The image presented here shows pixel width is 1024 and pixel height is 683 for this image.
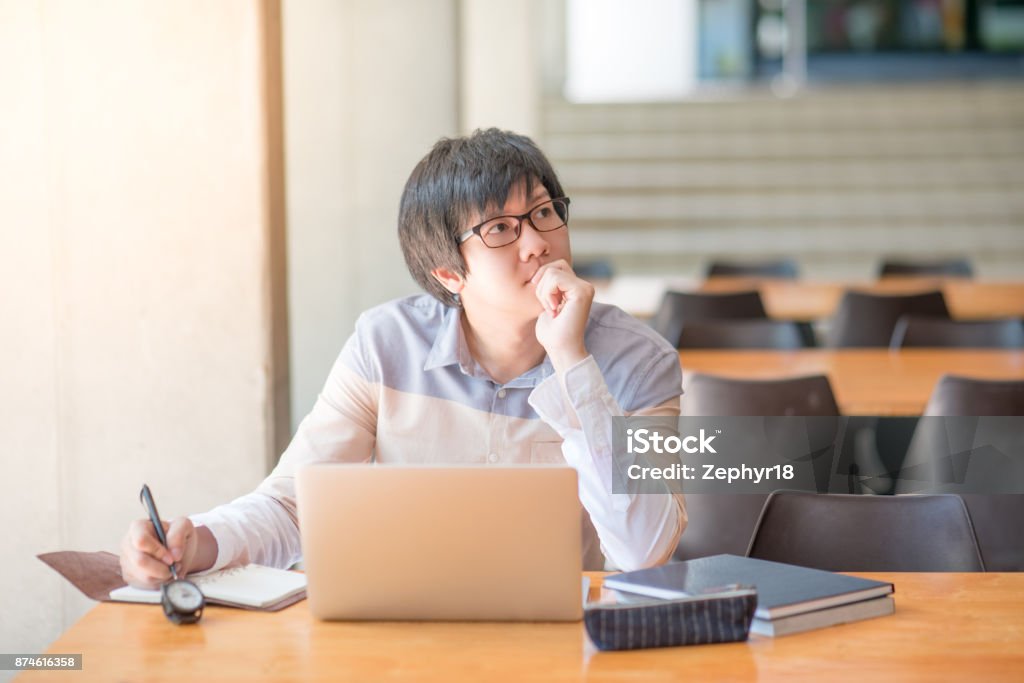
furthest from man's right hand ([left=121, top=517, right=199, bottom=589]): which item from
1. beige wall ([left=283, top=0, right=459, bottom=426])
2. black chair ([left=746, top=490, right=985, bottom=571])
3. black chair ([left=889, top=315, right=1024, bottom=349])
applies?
black chair ([left=889, top=315, right=1024, bottom=349])

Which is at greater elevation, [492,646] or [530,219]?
[530,219]

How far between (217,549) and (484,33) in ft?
26.6

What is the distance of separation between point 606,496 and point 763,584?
40cm

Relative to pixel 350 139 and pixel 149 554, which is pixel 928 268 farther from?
pixel 149 554

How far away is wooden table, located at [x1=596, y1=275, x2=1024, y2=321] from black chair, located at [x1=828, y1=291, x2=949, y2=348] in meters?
0.25

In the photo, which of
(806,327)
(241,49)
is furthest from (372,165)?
(241,49)

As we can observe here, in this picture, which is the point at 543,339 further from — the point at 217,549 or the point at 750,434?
the point at 750,434

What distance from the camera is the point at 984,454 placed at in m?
3.08

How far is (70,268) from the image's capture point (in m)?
3.05

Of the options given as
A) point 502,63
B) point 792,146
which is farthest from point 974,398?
point 792,146

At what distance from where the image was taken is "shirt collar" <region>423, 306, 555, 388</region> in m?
2.21

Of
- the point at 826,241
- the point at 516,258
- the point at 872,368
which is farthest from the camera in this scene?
the point at 826,241

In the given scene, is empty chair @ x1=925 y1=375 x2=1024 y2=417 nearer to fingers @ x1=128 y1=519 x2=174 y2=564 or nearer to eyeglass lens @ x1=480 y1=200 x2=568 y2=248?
eyeglass lens @ x1=480 y1=200 x2=568 y2=248

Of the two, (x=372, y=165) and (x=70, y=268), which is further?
(x=372, y=165)
